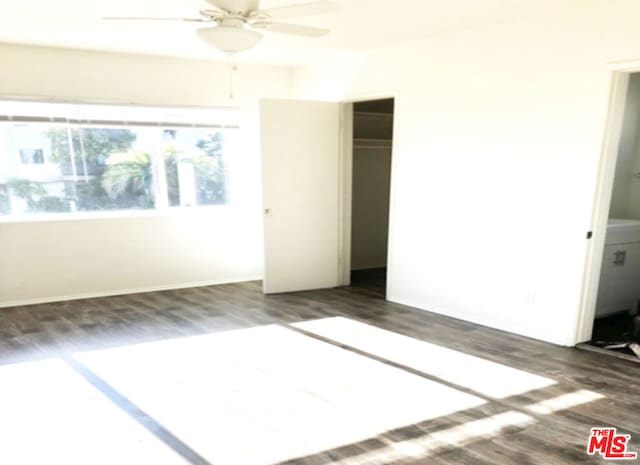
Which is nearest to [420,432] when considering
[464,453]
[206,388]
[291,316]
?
[464,453]

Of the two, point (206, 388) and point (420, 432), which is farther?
point (206, 388)

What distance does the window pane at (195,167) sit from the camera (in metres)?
5.07

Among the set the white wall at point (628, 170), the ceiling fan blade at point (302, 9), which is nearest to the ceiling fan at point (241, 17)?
the ceiling fan blade at point (302, 9)

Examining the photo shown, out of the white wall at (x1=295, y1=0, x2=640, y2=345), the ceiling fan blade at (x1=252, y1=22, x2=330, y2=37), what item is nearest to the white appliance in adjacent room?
the white wall at (x1=295, y1=0, x2=640, y2=345)

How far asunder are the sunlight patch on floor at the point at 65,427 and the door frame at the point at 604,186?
300 centimetres

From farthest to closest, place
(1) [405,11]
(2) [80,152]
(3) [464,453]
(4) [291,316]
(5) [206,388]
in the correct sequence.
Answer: (2) [80,152]
(4) [291,316]
(1) [405,11]
(5) [206,388]
(3) [464,453]

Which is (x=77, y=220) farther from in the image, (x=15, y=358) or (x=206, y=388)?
(x=206, y=388)

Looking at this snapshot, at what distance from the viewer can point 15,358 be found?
10.7 feet

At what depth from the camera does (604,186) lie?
3.23 metres

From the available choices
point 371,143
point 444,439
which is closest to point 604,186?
point 444,439

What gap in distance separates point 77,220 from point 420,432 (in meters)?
3.97

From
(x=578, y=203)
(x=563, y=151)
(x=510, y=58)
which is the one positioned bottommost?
(x=578, y=203)

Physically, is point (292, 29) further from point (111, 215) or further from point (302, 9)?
point (111, 215)

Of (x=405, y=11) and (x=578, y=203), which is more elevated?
(x=405, y=11)
